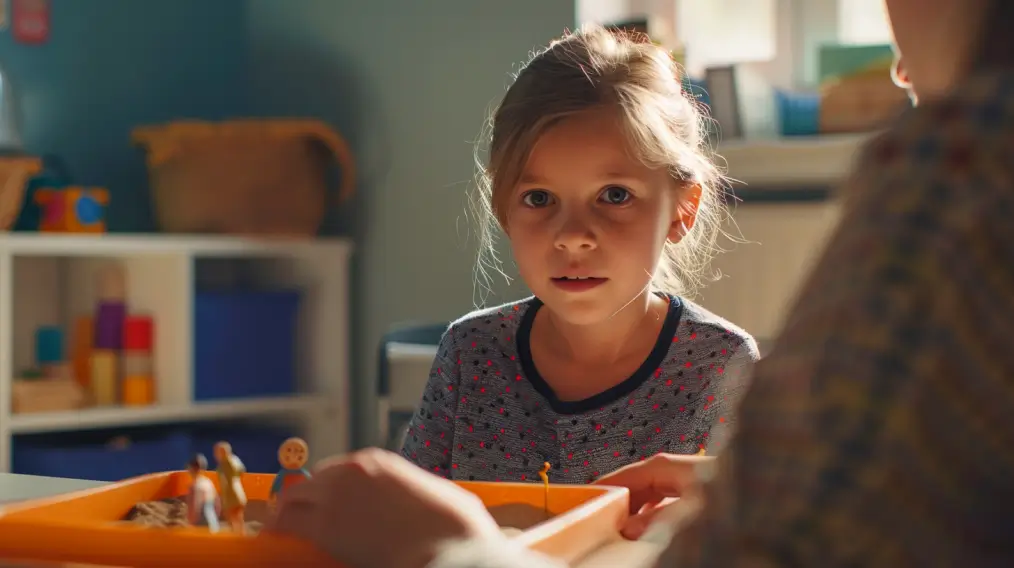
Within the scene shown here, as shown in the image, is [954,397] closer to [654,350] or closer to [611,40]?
[654,350]

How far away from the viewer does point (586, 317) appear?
119 cm

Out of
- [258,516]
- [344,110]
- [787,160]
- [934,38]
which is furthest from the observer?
[344,110]

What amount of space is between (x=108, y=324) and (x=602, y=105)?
1.84 meters

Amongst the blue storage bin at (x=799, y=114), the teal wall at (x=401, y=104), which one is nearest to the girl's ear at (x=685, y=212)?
the blue storage bin at (x=799, y=114)

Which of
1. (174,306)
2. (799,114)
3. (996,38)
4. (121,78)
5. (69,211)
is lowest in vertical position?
(174,306)

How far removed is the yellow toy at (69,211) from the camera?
8.55 ft

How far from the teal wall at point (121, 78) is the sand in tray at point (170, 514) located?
2391mm

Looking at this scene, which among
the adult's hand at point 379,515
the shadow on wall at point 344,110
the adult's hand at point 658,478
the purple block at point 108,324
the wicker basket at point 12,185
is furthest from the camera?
the shadow on wall at point 344,110

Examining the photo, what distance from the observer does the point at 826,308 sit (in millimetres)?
322

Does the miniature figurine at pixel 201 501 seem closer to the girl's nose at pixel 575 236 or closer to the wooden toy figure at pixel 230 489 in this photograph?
the wooden toy figure at pixel 230 489

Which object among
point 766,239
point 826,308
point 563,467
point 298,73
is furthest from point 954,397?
point 298,73

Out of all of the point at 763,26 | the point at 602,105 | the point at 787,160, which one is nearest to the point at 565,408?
the point at 602,105

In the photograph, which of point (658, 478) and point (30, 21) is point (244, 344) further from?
point (658, 478)

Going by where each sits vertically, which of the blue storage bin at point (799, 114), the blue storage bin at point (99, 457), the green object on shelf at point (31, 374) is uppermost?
the blue storage bin at point (799, 114)
